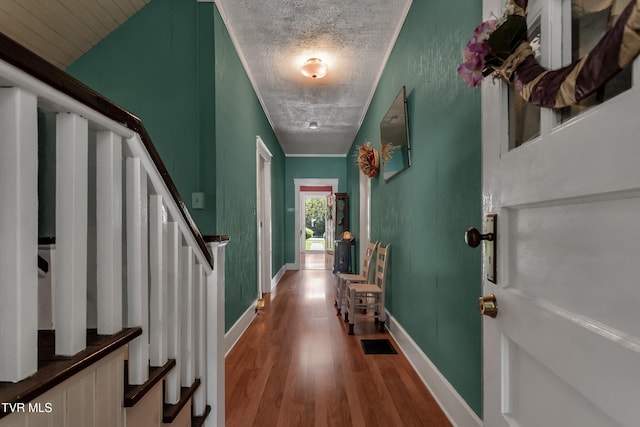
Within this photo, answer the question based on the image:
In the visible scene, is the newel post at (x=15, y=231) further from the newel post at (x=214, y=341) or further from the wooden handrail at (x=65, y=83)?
the newel post at (x=214, y=341)

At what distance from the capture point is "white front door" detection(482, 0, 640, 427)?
0.47 meters

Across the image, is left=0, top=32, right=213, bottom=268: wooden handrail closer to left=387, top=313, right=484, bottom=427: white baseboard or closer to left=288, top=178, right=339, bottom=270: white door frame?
left=387, top=313, right=484, bottom=427: white baseboard

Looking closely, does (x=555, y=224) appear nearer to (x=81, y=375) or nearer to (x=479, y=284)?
(x=479, y=284)

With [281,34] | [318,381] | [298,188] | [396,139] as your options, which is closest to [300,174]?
[298,188]

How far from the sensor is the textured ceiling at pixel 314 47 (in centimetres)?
255

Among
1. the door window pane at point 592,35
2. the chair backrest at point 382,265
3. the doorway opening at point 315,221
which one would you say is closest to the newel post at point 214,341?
the door window pane at point 592,35

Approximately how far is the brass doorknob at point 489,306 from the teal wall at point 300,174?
6808 millimetres

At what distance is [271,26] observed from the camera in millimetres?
2766

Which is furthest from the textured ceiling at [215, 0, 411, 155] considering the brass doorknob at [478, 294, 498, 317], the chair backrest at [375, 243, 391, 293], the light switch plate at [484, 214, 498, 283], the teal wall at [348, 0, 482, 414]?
the brass doorknob at [478, 294, 498, 317]

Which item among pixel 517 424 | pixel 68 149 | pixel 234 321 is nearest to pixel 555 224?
pixel 517 424

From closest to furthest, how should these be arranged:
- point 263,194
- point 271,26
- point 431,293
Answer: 1. point 431,293
2. point 271,26
3. point 263,194

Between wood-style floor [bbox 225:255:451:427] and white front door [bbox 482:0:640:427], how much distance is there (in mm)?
1145

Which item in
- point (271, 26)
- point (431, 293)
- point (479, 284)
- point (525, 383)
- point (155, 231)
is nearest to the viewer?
point (525, 383)

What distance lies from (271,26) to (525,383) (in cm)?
296
